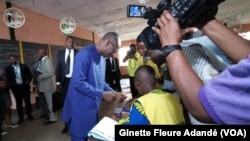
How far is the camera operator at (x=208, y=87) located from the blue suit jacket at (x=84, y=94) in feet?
3.09

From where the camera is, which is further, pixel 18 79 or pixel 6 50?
pixel 6 50

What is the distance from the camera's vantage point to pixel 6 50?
4160mm

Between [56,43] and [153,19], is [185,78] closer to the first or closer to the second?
[153,19]

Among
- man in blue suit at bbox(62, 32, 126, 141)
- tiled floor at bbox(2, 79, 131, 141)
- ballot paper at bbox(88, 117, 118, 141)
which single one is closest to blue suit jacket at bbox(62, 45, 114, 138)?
man in blue suit at bbox(62, 32, 126, 141)

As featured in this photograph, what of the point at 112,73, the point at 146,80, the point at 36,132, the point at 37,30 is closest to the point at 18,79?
the point at 36,132

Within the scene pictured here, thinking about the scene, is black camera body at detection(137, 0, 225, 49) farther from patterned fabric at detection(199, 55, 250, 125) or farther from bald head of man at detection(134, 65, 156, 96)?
bald head of man at detection(134, 65, 156, 96)

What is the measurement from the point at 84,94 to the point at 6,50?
339cm

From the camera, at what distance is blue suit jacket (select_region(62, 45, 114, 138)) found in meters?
1.54

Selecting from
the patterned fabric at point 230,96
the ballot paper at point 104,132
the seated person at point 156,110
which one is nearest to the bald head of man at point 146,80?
the seated person at point 156,110

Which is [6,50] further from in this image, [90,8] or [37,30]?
[90,8]

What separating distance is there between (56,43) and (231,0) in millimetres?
5000

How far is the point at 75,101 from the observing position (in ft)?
5.24

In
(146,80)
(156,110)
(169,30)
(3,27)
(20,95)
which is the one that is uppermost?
(3,27)

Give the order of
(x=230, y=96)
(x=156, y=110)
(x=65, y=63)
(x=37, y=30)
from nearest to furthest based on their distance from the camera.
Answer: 1. (x=230, y=96)
2. (x=156, y=110)
3. (x=65, y=63)
4. (x=37, y=30)
